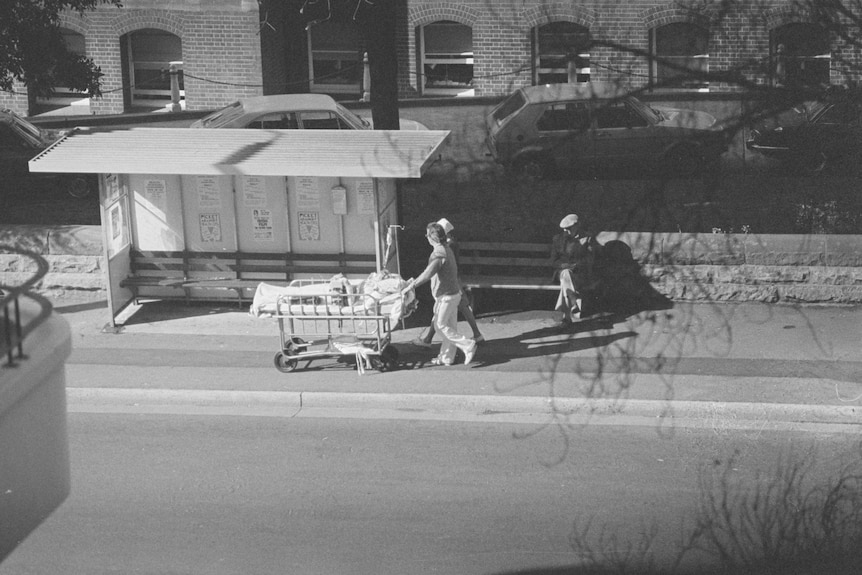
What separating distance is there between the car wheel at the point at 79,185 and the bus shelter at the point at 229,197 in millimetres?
4104

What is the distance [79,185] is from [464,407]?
958cm

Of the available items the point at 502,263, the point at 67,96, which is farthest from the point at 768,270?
the point at 67,96

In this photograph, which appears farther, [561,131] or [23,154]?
[23,154]

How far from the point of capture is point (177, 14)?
2420 centimetres

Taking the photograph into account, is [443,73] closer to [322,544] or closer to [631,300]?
[631,300]

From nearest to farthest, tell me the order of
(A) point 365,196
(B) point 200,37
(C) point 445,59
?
(A) point 365,196, (B) point 200,37, (C) point 445,59

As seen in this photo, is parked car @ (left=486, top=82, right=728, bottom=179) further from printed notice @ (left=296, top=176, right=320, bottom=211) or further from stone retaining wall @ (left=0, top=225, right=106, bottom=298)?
stone retaining wall @ (left=0, top=225, right=106, bottom=298)

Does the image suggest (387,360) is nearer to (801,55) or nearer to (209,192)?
(209,192)

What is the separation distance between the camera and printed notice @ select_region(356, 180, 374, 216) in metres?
14.0

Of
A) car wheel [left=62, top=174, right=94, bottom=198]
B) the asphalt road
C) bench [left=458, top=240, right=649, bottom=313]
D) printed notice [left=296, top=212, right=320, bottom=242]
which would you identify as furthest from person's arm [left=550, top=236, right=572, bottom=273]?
car wheel [left=62, top=174, right=94, bottom=198]

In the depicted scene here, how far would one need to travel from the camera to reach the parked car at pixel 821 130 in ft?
20.0

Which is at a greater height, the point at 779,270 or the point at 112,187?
the point at 112,187

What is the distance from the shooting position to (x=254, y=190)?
14359mm

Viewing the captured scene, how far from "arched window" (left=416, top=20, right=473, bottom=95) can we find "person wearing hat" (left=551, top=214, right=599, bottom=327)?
11.7 meters
